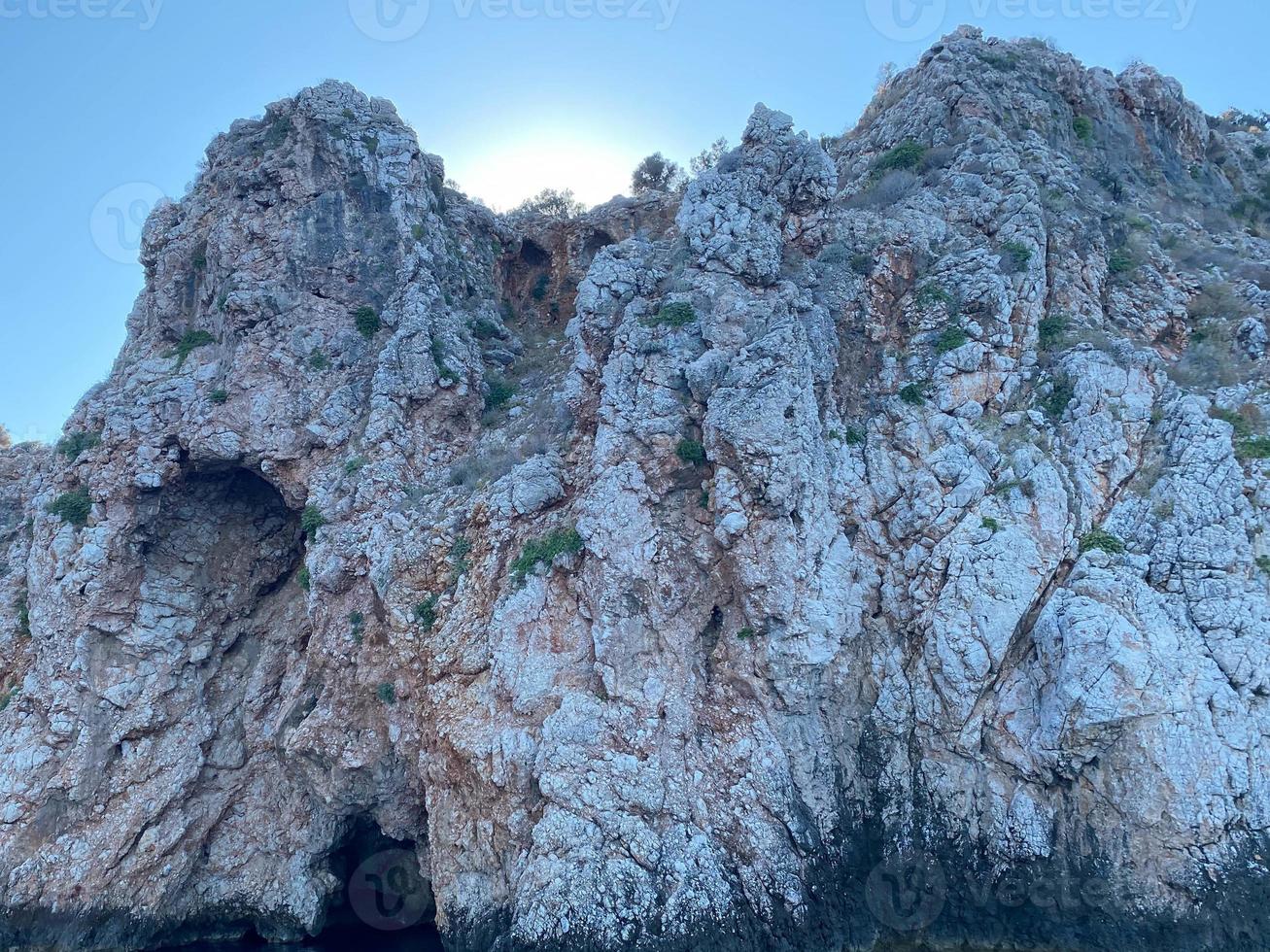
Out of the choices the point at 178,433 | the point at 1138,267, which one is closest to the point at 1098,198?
the point at 1138,267

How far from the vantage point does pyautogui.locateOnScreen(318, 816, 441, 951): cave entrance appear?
19.6 m

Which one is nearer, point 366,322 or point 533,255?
point 366,322

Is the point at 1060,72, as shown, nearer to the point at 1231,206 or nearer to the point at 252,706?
the point at 1231,206

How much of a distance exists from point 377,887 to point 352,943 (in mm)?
2385

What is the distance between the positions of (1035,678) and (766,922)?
753 cm

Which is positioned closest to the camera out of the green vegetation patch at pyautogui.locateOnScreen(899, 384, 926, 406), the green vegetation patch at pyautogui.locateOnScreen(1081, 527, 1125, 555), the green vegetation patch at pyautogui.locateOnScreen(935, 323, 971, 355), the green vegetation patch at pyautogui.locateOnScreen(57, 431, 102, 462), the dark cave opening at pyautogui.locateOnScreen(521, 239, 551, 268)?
the green vegetation patch at pyautogui.locateOnScreen(1081, 527, 1125, 555)

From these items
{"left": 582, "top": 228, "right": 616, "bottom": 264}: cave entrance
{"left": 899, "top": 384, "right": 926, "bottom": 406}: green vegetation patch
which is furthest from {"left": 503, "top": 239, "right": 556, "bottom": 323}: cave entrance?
{"left": 899, "top": 384, "right": 926, "bottom": 406}: green vegetation patch

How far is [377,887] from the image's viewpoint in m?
→ 20.7

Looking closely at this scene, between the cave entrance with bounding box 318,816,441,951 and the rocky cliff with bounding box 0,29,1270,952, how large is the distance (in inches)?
10.4

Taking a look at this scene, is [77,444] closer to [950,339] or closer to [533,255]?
[533,255]

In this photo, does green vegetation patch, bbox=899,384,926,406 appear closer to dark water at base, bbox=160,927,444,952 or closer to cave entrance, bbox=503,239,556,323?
cave entrance, bbox=503,239,556,323

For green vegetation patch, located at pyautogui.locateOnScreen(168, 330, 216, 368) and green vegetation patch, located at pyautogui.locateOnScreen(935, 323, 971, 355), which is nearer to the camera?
green vegetation patch, located at pyautogui.locateOnScreen(935, 323, 971, 355)

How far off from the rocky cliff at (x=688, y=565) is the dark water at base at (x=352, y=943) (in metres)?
0.50

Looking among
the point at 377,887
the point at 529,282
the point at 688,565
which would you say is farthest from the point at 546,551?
the point at 529,282
